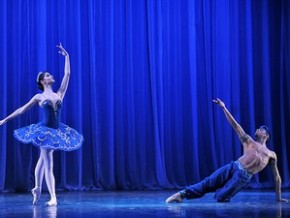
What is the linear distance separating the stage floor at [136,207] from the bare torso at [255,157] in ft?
1.16

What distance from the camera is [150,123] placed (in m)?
7.45

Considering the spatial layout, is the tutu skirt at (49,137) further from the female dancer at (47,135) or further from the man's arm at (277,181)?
the man's arm at (277,181)

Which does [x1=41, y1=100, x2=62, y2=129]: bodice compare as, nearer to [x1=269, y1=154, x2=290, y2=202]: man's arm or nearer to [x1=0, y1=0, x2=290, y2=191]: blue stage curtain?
[x1=0, y1=0, x2=290, y2=191]: blue stage curtain

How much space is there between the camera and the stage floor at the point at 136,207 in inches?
165

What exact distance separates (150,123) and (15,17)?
2318mm

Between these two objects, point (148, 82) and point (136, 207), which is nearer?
point (136, 207)

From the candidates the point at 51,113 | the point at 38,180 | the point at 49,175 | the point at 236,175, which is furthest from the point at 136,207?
the point at 51,113

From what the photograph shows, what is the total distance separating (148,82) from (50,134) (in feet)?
8.77

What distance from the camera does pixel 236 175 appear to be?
5.30 metres

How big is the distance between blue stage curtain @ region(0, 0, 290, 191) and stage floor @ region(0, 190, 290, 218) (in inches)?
36.4

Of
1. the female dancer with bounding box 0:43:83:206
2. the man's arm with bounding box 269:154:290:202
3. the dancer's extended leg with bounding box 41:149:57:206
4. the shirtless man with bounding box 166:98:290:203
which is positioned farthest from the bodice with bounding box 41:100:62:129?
the man's arm with bounding box 269:154:290:202

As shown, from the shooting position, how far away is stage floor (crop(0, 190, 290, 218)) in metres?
4.18

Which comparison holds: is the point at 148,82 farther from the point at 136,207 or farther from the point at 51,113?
the point at 136,207

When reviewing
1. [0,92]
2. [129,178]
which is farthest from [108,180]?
[0,92]
